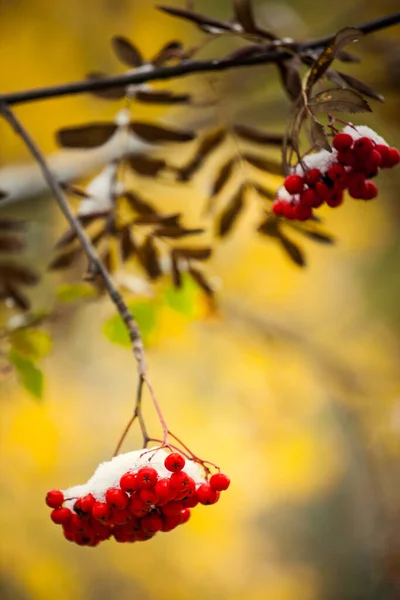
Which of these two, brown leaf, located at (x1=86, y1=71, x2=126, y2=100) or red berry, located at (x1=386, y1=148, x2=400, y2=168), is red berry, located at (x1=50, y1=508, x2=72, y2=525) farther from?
brown leaf, located at (x1=86, y1=71, x2=126, y2=100)

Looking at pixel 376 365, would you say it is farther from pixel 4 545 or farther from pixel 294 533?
pixel 4 545

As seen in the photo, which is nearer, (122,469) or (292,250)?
(122,469)

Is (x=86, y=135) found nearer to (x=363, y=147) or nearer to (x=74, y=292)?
(x=74, y=292)

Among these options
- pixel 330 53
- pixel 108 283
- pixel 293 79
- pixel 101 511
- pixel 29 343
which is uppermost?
pixel 293 79

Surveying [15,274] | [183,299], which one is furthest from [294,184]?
[15,274]

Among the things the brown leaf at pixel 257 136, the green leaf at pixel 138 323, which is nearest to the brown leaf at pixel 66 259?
the green leaf at pixel 138 323

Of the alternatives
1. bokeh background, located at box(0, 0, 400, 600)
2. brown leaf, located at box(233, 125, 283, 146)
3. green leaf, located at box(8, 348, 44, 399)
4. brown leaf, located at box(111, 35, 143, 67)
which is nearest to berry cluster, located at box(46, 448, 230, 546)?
green leaf, located at box(8, 348, 44, 399)

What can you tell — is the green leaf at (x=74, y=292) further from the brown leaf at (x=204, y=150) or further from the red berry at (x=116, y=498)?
the red berry at (x=116, y=498)

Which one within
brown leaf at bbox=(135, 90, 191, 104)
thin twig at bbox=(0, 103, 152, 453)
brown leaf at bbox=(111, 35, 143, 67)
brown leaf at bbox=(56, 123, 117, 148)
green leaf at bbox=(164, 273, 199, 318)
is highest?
brown leaf at bbox=(111, 35, 143, 67)
